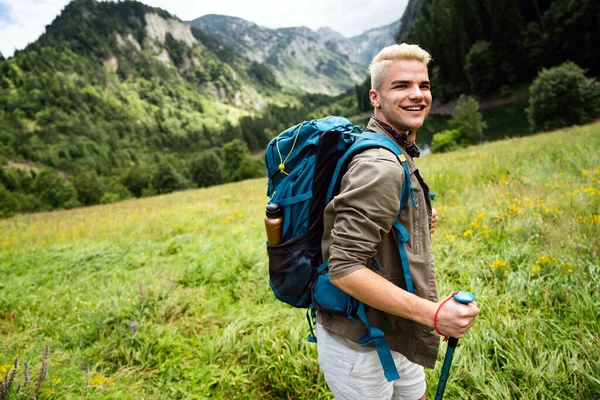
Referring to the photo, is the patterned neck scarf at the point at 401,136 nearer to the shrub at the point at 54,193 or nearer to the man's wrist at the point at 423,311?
the man's wrist at the point at 423,311

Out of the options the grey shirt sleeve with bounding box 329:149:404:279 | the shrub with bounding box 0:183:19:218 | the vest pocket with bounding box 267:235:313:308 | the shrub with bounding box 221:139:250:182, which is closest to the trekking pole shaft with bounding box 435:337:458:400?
the grey shirt sleeve with bounding box 329:149:404:279

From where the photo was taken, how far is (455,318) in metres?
1.30

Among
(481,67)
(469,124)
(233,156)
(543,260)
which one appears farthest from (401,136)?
(481,67)

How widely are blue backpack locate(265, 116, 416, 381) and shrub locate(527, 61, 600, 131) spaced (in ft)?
131

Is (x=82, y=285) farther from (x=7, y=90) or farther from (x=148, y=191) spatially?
(x=7, y=90)

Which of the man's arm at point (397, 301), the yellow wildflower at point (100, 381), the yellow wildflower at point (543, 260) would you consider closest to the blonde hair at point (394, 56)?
the man's arm at point (397, 301)

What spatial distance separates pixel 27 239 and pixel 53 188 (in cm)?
5706

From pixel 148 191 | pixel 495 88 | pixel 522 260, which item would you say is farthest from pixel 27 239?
pixel 495 88

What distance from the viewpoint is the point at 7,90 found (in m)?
127

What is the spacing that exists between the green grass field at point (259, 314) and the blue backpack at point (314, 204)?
1704mm

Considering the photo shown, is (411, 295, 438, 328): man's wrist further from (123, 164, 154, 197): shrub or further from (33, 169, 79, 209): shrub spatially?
(123, 164, 154, 197): shrub

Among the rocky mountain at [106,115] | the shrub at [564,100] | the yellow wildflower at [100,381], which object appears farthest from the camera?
the rocky mountain at [106,115]

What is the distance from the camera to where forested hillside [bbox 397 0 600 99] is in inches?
1689

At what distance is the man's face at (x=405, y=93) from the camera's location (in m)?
1.66
